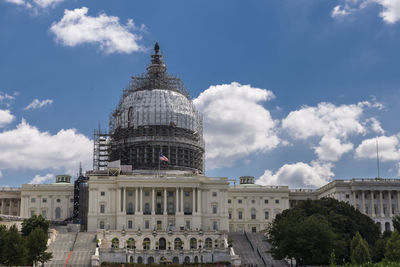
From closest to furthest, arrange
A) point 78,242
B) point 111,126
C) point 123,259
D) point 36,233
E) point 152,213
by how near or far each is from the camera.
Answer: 1. point 36,233
2. point 123,259
3. point 78,242
4. point 152,213
5. point 111,126

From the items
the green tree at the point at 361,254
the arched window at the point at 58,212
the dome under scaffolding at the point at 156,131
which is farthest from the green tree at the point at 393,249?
the arched window at the point at 58,212

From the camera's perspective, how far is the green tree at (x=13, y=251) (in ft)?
264

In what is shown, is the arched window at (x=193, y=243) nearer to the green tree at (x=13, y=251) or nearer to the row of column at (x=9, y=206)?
the green tree at (x=13, y=251)

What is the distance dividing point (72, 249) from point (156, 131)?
4620 cm

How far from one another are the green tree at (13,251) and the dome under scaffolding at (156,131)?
61.0 metres

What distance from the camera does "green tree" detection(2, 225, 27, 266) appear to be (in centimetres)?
8059

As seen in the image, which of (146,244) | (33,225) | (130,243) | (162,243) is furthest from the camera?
(162,243)

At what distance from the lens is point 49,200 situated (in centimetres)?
14900

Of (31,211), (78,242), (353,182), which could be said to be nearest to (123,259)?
(78,242)

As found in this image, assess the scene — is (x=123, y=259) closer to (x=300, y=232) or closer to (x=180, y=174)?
(x=300, y=232)

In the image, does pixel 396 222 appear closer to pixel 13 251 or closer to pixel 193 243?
pixel 193 243

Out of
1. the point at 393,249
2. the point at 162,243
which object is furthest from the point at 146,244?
the point at 393,249

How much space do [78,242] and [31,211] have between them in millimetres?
39847

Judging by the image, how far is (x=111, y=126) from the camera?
15438 centimetres
